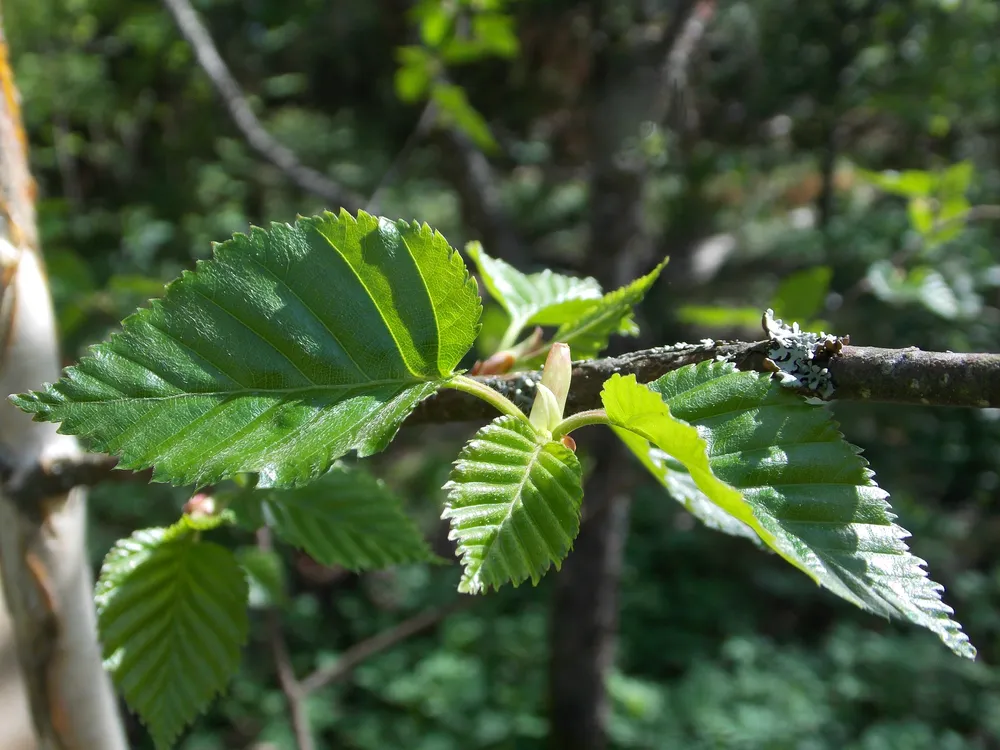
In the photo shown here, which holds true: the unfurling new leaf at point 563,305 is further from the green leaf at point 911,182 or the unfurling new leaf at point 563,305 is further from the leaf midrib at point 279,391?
the green leaf at point 911,182

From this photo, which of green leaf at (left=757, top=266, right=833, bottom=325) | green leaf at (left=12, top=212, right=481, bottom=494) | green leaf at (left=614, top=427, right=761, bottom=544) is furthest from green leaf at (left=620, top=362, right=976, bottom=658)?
green leaf at (left=757, top=266, right=833, bottom=325)

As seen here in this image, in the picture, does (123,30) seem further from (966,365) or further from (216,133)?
(966,365)

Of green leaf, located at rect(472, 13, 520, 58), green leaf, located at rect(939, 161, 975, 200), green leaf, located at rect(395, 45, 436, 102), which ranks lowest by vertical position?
green leaf, located at rect(939, 161, 975, 200)

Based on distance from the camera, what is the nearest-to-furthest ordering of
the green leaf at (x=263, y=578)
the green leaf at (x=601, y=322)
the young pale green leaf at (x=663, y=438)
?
the young pale green leaf at (x=663, y=438) < the green leaf at (x=601, y=322) < the green leaf at (x=263, y=578)

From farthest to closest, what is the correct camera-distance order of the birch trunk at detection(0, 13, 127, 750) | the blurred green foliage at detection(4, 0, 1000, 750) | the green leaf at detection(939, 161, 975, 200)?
the blurred green foliage at detection(4, 0, 1000, 750)
the green leaf at detection(939, 161, 975, 200)
the birch trunk at detection(0, 13, 127, 750)

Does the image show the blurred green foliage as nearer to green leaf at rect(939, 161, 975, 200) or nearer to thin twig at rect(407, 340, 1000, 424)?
green leaf at rect(939, 161, 975, 200)

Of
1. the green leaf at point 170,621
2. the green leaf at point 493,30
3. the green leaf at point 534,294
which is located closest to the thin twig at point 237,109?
Answer: the green leaf at point 493,30
